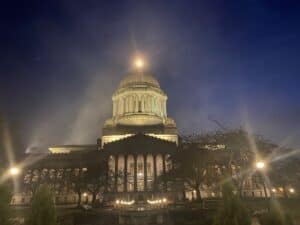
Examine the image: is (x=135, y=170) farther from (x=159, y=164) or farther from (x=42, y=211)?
(x=42, y=211)

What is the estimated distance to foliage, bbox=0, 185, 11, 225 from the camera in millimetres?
12566

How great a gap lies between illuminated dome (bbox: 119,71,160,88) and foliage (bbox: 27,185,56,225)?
7590 cm

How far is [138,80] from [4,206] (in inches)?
3126

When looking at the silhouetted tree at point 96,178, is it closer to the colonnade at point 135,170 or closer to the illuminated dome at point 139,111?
the colonnade at point 135,170

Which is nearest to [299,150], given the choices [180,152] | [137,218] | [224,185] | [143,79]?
[180,152]

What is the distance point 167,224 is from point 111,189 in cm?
3535

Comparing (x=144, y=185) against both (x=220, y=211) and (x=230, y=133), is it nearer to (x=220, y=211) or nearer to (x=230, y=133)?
(x=230, y=133)

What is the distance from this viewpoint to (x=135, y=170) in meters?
62.7

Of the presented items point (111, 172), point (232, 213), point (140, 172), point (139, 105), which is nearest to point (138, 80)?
point (139, 105)

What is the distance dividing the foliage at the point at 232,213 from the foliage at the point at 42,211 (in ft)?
28.5

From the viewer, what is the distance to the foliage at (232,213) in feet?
46.9

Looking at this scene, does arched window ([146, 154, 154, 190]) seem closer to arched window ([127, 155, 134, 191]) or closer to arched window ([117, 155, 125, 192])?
arched window ([127, 155, 134, 191])

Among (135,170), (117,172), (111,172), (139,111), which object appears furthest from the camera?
(139,111)

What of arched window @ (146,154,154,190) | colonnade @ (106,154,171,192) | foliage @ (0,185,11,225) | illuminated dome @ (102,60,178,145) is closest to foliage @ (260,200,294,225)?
foliage @ (0,185,11,225)
